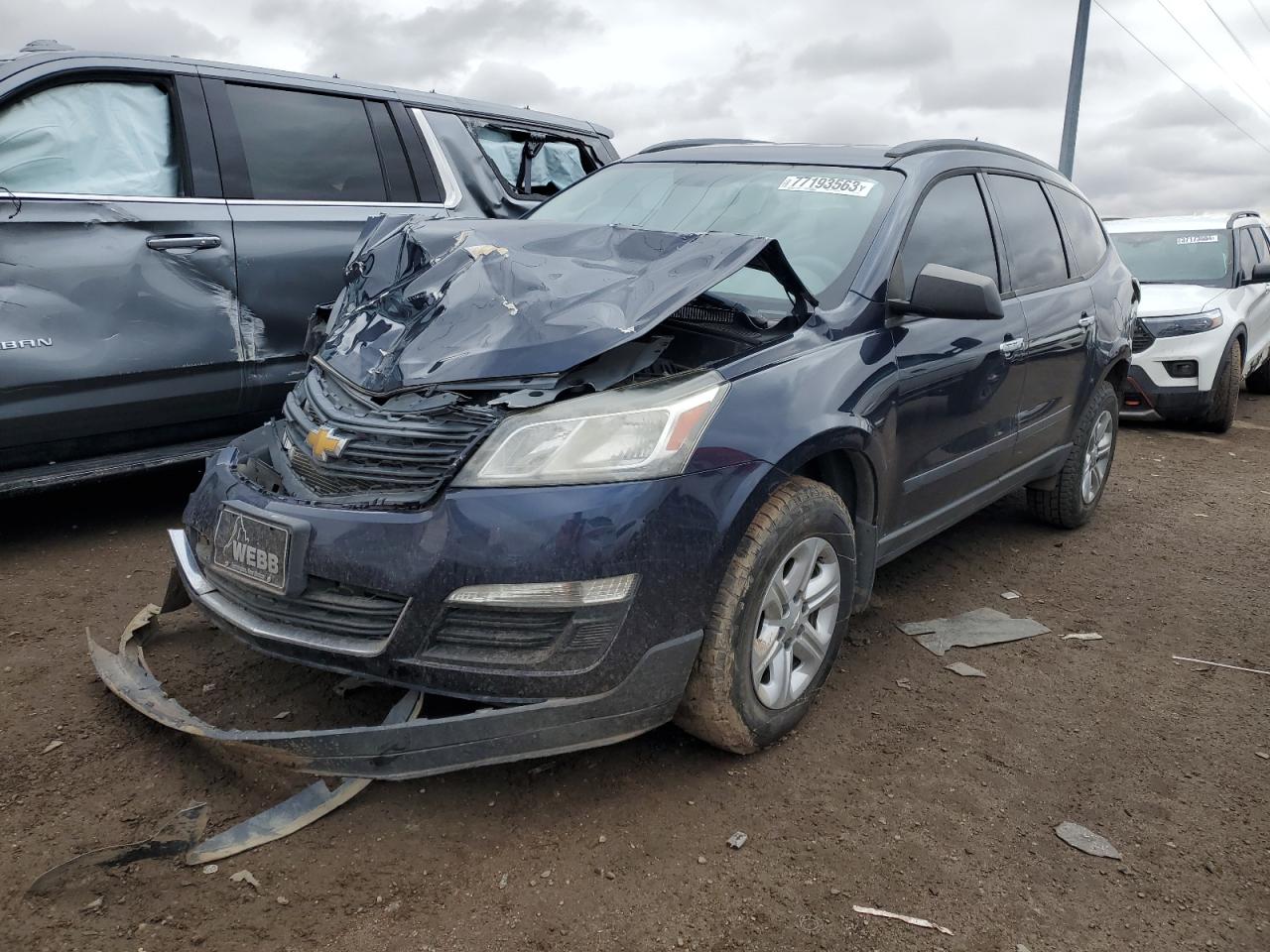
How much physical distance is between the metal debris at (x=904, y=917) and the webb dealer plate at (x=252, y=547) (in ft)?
4.93

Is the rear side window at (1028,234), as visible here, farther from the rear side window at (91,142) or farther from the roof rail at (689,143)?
the rear side window at (91,142)

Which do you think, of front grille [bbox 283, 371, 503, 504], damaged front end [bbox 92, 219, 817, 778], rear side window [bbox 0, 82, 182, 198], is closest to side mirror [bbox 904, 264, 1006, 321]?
damaged front end [bbox 92, 219, 817, 778]

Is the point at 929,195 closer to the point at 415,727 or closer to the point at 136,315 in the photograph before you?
the point at 415,727

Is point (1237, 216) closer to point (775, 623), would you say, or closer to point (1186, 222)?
point (1186, 222)

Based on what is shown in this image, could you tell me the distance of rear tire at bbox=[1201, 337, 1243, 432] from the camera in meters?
7.88

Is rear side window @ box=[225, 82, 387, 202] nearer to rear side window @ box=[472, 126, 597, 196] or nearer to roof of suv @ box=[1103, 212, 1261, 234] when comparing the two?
rear side window @ box=[472, 126, 597, 196]

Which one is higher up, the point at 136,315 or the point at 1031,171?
the point at 1031,171

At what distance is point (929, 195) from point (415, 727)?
8.11 ft

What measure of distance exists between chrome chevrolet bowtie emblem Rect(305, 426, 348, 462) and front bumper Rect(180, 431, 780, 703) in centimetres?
19

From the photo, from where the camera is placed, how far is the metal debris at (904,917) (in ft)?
7.06

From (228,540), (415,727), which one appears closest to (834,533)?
(415,727)

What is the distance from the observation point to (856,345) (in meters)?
2.95

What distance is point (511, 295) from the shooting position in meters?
2.67

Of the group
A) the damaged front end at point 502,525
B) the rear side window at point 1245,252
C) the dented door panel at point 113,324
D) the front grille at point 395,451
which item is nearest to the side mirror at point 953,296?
the damaged front end at point 502,525
